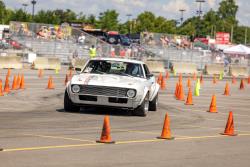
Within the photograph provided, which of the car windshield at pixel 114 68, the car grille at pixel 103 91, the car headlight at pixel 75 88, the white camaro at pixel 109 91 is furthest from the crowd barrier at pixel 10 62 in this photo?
the car grille at pixel 103 91

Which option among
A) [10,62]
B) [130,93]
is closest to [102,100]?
[130,93]

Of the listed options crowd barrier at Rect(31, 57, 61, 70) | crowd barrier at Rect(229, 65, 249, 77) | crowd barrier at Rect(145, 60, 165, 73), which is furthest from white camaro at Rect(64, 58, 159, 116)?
crowd barrier at Rect(229, 65, 249, 77)

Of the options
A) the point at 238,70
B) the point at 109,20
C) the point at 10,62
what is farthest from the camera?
the point at 109,20

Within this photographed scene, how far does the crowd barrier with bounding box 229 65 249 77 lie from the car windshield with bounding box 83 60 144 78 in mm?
41661

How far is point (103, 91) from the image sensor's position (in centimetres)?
1745

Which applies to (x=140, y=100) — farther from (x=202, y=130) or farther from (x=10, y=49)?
(x=10, y=49)

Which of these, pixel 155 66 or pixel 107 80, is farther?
pixel 155 66

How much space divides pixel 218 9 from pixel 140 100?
155253 mm

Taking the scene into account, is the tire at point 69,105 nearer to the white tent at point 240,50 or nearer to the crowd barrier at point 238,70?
the crowd barrier at point 238,70

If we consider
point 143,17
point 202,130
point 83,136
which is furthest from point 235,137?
point 143,17

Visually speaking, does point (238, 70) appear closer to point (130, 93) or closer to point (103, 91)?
point (130, 93)

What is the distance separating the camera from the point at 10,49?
2144 inches

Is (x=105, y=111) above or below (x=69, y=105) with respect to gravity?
below

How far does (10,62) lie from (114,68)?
2717 cm
